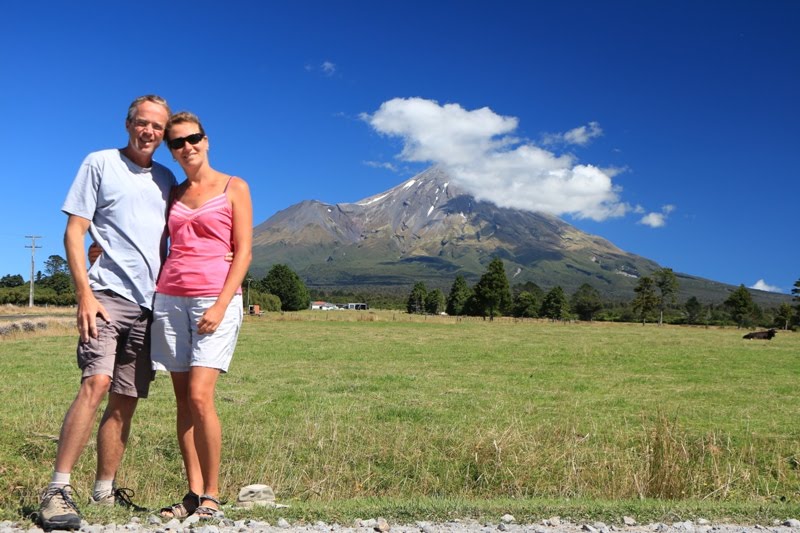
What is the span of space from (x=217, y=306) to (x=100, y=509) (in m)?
1.40

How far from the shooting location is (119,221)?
416 centimetres

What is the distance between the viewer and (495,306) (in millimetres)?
80125

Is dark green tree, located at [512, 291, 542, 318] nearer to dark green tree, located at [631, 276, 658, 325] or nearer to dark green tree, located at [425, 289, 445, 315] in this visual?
dark green tree, located at [425, 289, 445, 315]

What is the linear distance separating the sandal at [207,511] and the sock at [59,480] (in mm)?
758

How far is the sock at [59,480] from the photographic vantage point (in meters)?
3.78

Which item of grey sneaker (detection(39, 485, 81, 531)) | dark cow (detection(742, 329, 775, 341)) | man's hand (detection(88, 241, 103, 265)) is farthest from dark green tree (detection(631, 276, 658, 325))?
grey sneaker (detection(39, 485, 81, 531))

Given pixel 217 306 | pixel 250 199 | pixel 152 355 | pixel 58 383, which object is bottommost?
pixel 58 383

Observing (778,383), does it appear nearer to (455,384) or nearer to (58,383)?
(455,384)

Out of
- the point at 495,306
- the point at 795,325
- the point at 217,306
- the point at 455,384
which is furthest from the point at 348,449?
the point at 795,325

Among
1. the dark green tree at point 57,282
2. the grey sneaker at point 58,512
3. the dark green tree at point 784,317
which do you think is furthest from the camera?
the dark green tree at point 57,282

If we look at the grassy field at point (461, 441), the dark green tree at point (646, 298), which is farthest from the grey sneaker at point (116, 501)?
the dark green tree at point (646, 298)

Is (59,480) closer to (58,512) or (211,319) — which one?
(58,512)

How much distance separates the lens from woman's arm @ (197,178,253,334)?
13.1ft

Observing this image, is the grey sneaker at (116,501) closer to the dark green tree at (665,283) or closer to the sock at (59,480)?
the sock at (59,480)
